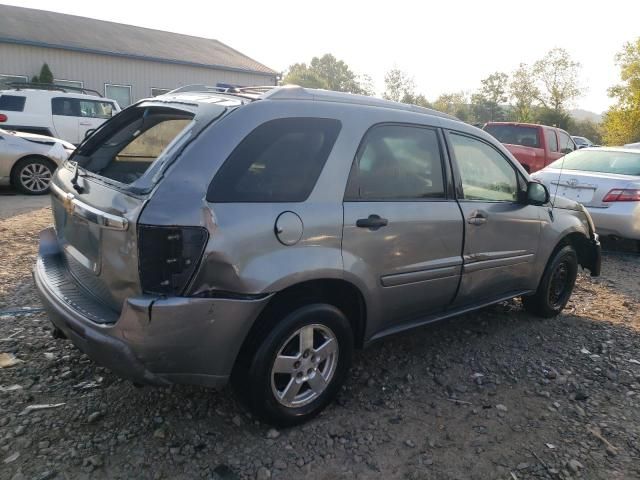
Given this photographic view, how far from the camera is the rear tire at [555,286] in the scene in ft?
14.9

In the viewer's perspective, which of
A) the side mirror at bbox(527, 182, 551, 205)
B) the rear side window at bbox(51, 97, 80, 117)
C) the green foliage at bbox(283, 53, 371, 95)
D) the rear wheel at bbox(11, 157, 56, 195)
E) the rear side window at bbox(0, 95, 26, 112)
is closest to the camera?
the side mirror at bbox(527, 182, 551, 205)

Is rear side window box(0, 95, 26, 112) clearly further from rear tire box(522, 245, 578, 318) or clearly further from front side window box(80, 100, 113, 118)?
rear tire box(522, 245, 578, 318)

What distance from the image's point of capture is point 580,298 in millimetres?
5340

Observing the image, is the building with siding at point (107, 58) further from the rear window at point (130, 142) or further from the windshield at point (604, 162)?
the rear window at point (130, 142)

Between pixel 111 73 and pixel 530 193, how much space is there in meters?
21.4

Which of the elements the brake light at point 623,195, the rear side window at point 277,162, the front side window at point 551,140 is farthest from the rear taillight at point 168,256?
the front side window at point 551,140

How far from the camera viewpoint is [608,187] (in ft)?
22.2

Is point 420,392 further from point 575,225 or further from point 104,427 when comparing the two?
point 575,225

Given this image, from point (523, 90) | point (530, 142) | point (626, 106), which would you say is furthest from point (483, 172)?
point (523, 90)

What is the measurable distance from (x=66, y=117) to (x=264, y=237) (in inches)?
507

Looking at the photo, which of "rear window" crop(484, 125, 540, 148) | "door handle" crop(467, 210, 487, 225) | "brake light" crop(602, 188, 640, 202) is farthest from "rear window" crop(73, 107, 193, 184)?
"rear window" crop(484, 125, 540, 148)

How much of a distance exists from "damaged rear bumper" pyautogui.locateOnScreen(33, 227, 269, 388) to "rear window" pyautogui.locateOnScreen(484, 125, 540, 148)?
35.5ft

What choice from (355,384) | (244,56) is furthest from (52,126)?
(244,56)

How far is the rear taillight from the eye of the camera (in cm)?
228
